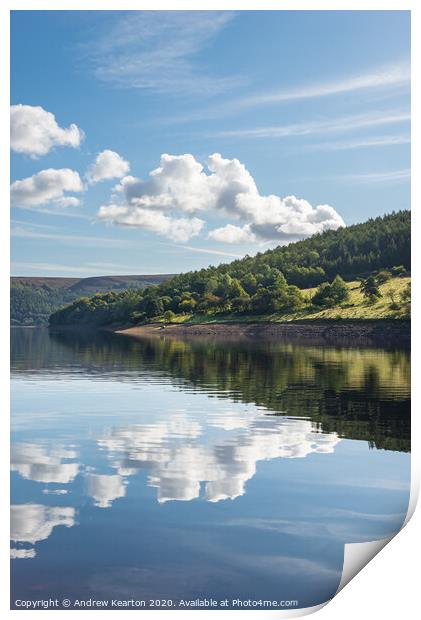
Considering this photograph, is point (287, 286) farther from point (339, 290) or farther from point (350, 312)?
point (350, 312)

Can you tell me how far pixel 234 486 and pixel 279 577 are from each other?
296cm

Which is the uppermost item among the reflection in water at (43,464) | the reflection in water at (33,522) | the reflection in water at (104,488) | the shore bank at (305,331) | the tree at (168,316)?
the tree at (168,316)

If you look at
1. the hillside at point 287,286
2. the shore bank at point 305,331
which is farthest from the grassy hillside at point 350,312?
the shore bank at point 305,331

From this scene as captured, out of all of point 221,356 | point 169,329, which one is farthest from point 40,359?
point 169,329

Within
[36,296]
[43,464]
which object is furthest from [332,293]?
[43,464]

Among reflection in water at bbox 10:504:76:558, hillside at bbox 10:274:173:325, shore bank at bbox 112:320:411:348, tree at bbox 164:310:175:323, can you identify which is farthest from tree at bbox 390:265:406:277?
tree at bbox 164:310:175:323

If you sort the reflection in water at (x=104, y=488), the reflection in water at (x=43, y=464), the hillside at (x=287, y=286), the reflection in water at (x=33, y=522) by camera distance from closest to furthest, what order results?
the reflection in water at (x=33, y=522)
the reflection in water at (x=104, y=488)
the reflection in water at (x=43, y=464)
the hillside at (x=287, y=286)

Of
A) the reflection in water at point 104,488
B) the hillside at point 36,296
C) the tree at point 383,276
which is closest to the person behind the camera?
the reflection in water at point 104,488

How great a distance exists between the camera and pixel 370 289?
65.7 meters

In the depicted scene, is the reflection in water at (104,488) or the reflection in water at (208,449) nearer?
the reflection in water at (104,488)

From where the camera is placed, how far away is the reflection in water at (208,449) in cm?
1285

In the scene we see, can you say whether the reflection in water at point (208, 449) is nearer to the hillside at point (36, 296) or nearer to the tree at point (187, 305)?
the hillside at point (36, 296)

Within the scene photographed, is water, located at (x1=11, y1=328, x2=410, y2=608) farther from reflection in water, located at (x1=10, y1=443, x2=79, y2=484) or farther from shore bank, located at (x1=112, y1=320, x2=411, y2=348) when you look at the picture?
shore bank, located at (x1=112, y1=320, x2=411, y2=348)

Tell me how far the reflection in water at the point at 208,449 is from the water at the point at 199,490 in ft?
0.18
